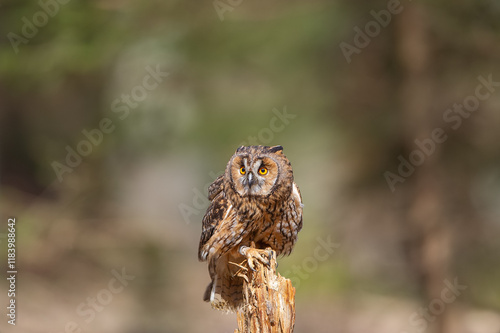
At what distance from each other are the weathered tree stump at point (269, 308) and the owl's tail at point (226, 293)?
32.2 inches

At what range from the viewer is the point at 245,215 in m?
3.66

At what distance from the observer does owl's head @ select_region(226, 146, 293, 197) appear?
347 centimetres

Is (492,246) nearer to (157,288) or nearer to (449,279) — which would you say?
(449,279)

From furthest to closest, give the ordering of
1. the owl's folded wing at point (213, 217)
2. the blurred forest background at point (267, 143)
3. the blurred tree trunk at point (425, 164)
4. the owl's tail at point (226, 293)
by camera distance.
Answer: the blurred forest background at point (267, 143)
the blurred tree trunk at point (425, 164)
the owl's tail at point (226, 293)
the owl's folded wing at point (213, 217)

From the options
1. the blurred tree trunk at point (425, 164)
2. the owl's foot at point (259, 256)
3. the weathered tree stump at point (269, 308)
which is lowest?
the weathered tree stump at point (269, 308)

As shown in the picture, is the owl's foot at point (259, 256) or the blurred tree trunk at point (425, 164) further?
the blurred tree trunk at point (425, 164)

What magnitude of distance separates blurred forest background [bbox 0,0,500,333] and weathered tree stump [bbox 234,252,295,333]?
440 centimetres

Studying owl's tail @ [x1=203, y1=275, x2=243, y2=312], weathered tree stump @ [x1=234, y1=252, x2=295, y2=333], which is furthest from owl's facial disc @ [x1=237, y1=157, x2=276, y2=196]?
owl's tail @ [x1=203, y1=275, x2=243, y2=312]

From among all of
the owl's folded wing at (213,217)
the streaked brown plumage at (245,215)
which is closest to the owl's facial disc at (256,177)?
the streaked brown plumage at (245,215)

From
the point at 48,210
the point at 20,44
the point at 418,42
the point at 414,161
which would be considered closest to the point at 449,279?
the point at 414,161

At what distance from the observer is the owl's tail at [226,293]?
3980mm

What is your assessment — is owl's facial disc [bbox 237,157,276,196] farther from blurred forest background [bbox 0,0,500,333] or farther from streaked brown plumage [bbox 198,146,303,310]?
blurred forest background [bbox 0,0,500,333]

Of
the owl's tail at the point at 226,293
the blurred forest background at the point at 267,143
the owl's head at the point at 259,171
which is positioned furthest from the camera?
the blurred forest background at the point at 267,143

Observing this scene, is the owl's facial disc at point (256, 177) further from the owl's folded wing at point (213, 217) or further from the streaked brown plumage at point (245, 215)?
the owl's folded wing at point (213, 217)
